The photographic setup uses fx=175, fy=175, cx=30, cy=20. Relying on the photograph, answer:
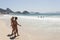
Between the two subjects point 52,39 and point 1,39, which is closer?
point 1,39

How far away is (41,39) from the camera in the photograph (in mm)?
12734

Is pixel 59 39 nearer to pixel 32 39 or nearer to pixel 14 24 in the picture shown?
pixel 32 39

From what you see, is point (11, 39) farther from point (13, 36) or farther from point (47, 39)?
point (47, 39)

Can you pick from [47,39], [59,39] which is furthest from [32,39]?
[59,39]

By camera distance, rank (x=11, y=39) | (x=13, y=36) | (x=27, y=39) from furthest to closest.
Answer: (x=27, y=39)
(x=13, y=36)
(x=11, y=39)

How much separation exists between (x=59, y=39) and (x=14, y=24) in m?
3.99

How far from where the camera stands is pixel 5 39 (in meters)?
10.9

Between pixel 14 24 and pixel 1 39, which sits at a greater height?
pixel 14 24

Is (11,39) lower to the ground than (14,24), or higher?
lower

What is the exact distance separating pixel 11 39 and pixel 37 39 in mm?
2527

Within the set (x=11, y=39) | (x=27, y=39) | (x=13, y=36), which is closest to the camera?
(x=11, y=39)

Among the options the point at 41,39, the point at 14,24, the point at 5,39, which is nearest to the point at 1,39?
the point at 5,39

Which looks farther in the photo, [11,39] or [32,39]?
[32,39]

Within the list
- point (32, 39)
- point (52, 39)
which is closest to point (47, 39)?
point (52, 39)
